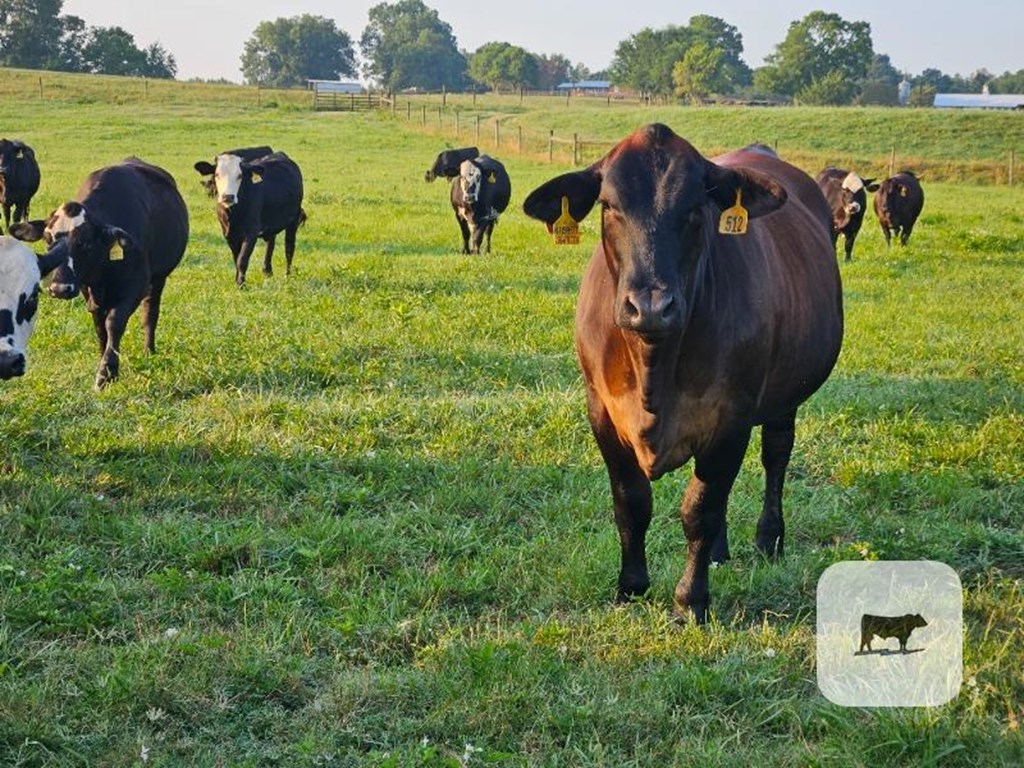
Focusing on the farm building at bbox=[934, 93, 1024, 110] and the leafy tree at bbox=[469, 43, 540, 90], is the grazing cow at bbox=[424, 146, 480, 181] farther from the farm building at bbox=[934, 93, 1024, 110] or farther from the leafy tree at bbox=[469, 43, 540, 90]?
the leafy tree at bbox=[469, 43, 540, 90]

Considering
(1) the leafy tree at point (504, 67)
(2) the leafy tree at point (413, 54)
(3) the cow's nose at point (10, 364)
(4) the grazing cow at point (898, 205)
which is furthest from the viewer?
(2) the leafy tree at point (413, 54)

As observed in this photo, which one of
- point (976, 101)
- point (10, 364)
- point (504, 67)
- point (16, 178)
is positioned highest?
point (504, 67)

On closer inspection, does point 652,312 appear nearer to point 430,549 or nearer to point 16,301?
point 430,549

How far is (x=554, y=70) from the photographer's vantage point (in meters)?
162

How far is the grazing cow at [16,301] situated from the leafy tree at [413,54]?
123150mm

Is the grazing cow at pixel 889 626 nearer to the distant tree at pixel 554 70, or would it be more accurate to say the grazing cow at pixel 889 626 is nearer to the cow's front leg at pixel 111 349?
the cow's front leg at pixel 111 349

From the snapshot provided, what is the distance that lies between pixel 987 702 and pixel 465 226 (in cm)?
1408

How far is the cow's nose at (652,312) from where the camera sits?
3.75 m

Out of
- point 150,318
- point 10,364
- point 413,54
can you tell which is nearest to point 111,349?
point 150,318

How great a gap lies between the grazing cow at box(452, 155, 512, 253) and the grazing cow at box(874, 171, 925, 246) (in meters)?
6.46

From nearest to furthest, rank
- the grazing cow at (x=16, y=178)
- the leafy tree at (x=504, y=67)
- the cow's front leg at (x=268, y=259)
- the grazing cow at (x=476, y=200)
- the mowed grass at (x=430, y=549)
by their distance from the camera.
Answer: the mowed grass at (x=430, y=549) < the cow's front leg at (x=268, y=259) < the grazing cow at (x=476, y=200) < the grazing cow at (x=16, y=178) < the leafy tree at (x=504, y=67)

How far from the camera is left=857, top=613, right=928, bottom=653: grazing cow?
4.21 m

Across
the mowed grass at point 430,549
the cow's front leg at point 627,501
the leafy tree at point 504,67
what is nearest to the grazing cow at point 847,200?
the mowed grass at point 430,549

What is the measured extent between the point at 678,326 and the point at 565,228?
1066 mm
